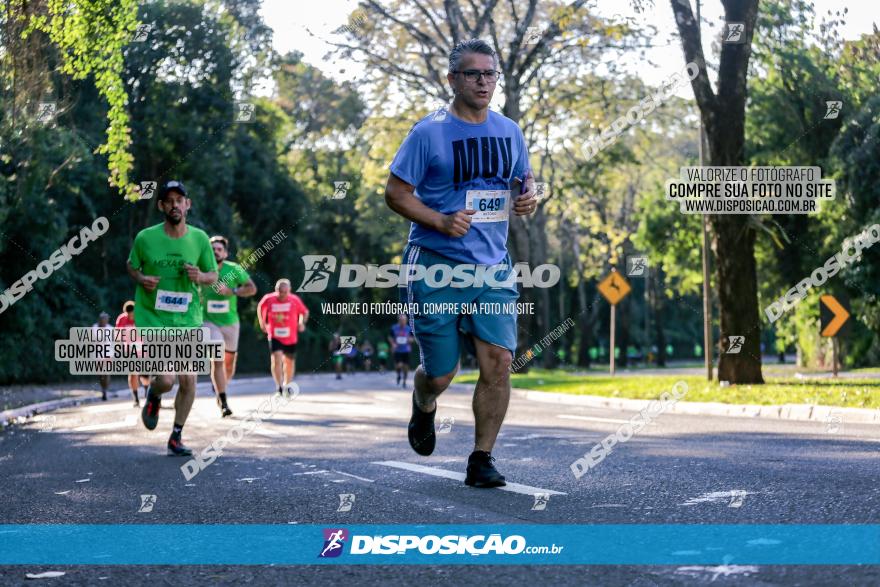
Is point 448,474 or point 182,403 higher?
point 182,403

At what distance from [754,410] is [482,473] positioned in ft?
31.3

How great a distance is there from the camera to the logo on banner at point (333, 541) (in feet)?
14.4

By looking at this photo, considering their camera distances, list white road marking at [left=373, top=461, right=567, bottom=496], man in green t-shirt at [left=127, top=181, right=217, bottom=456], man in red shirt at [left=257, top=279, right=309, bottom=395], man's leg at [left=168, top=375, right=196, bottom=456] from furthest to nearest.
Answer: man in red shirt at [left=257, top=279, right=309, bottom=395]
man's leg at [left=168, top=375, right=196, bottom=456]
man in green t-shirt at [left=127, top=181, right=217, bottom=456]
white road marking at [left=373, top=461, right=567, bottom=496]

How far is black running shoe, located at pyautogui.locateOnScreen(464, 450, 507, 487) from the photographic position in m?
6.02

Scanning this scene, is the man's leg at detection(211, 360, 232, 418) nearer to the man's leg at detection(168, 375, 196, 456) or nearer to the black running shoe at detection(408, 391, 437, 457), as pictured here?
the man's leg at detection(168, 375, 196, 456)

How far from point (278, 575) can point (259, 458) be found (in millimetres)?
4648

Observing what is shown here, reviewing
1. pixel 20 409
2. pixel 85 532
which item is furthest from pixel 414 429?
pixel 20 409

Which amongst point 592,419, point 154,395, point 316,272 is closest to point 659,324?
point 316,272

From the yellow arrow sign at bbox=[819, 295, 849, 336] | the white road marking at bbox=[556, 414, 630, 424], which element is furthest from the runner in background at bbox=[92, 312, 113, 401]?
the yellow arrow sign at bbox=[819, 295, 849, 336]

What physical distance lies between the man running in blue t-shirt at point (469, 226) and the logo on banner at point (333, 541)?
1.36 metres

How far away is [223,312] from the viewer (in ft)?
49.9

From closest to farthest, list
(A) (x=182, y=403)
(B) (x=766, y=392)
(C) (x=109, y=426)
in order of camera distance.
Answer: (A) (x=182, y=403) < (C) (x=109, y=426) < (B) (x=766, y=392)

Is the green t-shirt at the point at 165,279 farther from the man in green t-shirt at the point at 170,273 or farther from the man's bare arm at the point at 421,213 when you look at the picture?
the man's bare arm at the point at 421,213

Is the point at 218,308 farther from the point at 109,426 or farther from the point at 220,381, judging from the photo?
the point at 109,426
